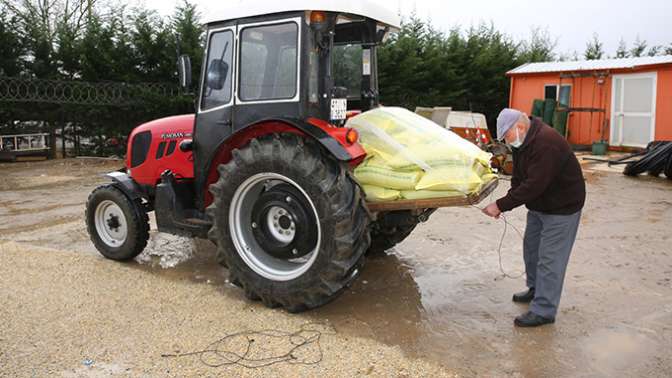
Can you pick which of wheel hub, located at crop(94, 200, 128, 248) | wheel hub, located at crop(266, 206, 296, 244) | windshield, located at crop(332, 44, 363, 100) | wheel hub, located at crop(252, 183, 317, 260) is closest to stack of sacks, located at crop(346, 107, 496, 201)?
wheel hub, located at crop(252, 183, 317, 260)

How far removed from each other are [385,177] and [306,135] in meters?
0.65

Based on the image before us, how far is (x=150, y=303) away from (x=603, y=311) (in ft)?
11.5

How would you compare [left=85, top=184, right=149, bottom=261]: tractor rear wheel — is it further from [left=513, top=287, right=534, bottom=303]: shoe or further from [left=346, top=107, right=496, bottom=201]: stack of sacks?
[left=513, top=287, right=534, bottom=303]: shoe

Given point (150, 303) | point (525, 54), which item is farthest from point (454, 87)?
point (150, 303)

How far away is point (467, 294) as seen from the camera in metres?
5.06

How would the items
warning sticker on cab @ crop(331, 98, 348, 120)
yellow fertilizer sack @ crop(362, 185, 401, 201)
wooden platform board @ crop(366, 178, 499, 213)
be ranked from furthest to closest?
warning sticker on cab @ crop(331, 98, 348, 120) < yellow fertilizer sack @ crop(362, 185, 401, 201) < wooden platform board @ crop(366, 178, 499, 213)

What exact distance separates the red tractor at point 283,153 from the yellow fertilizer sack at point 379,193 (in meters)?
0.11

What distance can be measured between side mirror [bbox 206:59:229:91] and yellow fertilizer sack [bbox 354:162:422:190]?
4.69ft

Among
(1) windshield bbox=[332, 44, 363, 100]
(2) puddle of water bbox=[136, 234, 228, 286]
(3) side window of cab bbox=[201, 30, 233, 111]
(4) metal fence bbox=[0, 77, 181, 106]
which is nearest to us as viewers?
(3) side window of cab bbox=[201, 30, 233, 111]

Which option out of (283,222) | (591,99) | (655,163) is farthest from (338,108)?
(591,99)

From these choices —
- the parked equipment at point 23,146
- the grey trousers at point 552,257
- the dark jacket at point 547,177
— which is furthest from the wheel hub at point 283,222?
the parked equipment at point 23,146

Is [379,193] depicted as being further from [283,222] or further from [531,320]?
[531,320]

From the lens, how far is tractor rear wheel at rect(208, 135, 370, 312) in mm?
4211

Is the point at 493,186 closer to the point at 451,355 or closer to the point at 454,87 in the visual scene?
the point at 451,355
